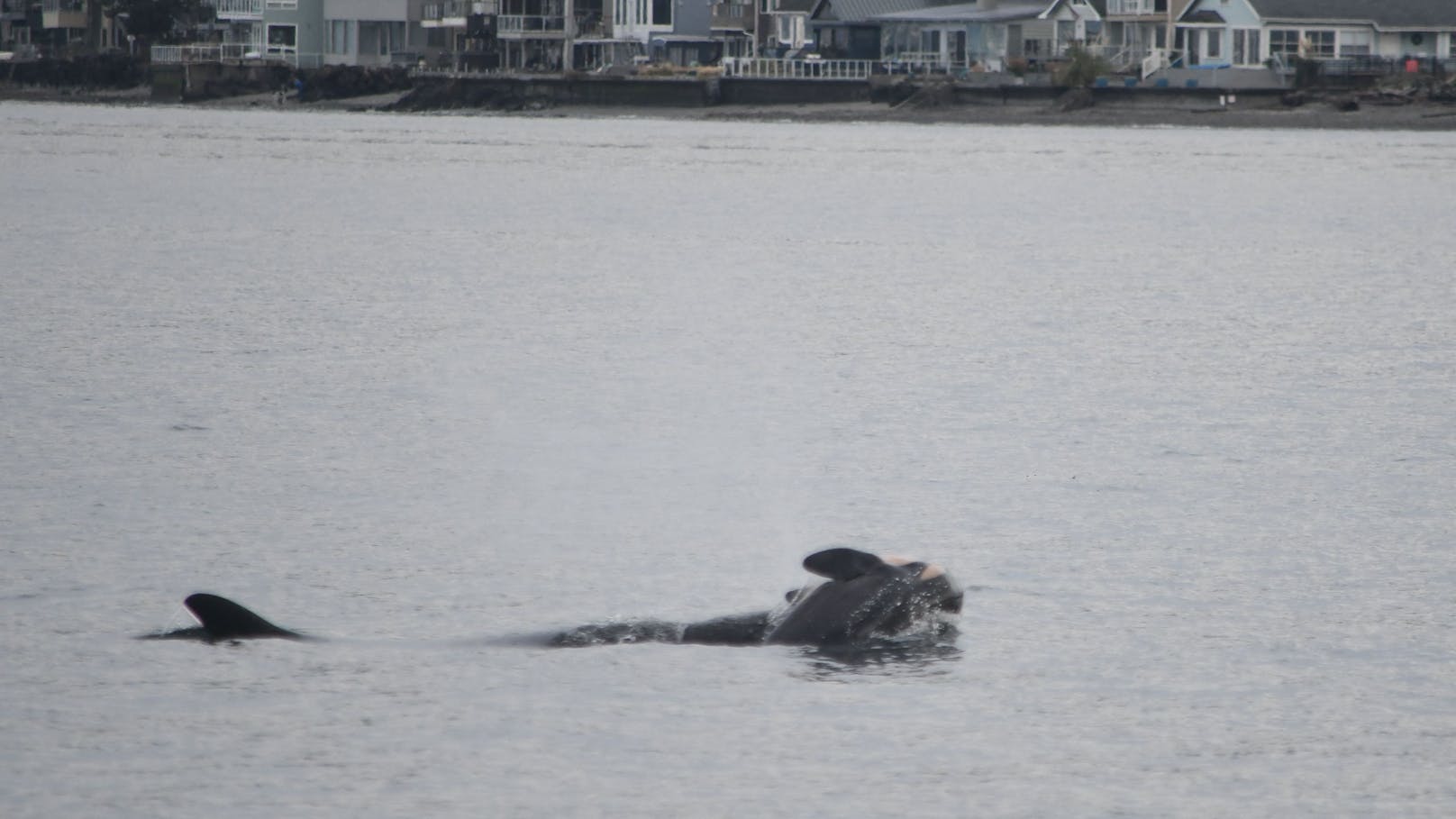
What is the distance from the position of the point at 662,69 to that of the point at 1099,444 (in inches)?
4526

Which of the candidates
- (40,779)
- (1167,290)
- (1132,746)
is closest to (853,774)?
(1132,746)

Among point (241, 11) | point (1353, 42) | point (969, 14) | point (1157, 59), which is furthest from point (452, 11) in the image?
point (1353, 42)

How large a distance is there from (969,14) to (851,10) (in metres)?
10.5

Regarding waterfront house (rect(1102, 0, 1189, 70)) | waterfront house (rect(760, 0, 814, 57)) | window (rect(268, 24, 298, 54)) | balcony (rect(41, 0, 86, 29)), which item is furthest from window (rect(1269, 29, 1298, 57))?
balcony (rect(41, 0, 86, 29))

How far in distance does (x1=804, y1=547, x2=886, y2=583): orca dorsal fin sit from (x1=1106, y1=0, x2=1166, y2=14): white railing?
117532 mm

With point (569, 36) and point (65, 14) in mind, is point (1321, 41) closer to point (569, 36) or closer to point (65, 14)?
point (569, 36)

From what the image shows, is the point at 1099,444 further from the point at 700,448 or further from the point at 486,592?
the point at 486,592

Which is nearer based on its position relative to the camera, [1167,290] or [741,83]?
[1167,290]

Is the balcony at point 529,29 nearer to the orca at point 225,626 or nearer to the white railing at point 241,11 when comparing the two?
the white railing at point 241,11

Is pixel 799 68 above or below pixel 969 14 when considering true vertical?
below

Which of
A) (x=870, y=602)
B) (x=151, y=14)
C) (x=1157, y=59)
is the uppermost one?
(x=151, y=14)

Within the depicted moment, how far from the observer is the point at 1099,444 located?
19.2 m

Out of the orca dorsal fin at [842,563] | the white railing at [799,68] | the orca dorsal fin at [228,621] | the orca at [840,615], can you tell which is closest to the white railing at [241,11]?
the white railing at [799,68]

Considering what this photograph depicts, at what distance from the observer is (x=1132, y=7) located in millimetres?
126625
